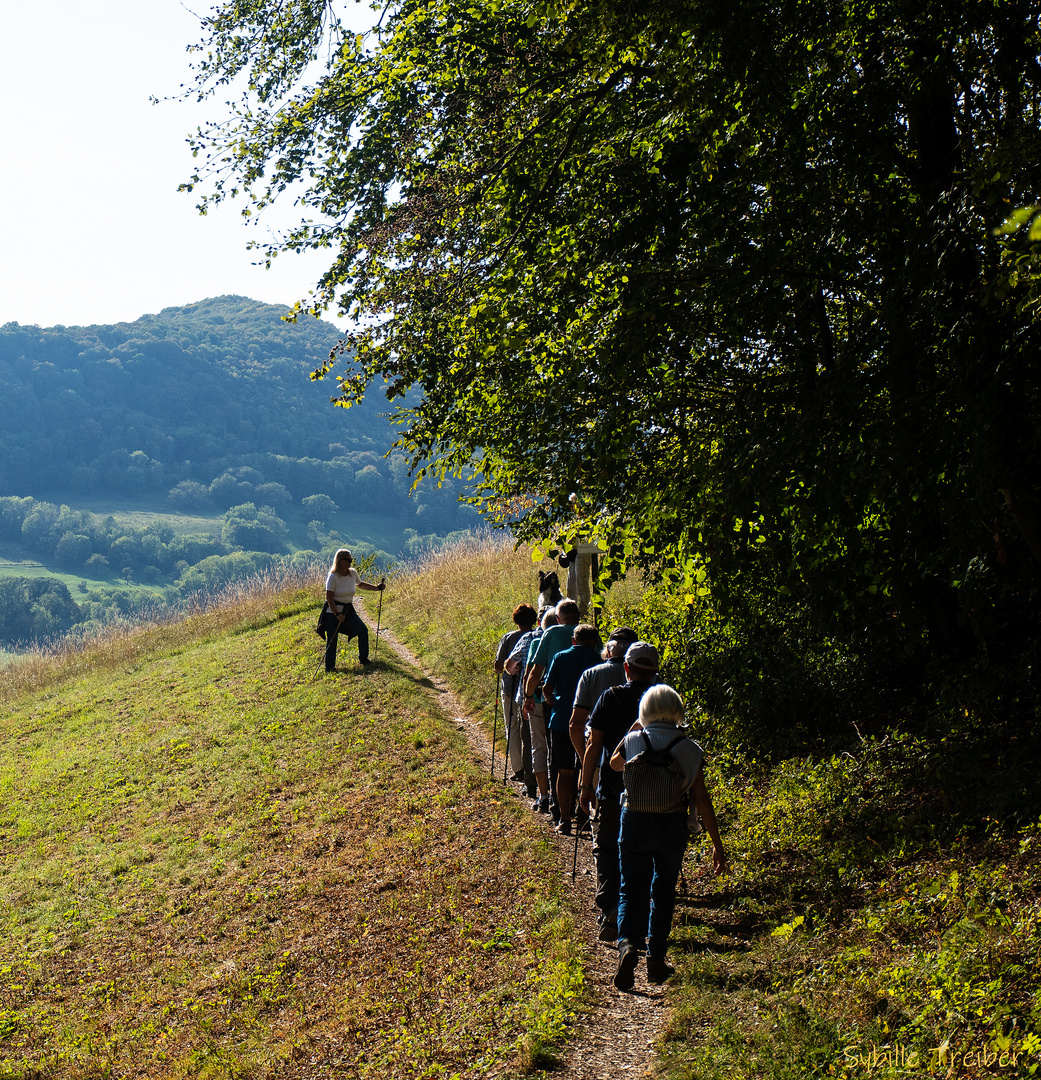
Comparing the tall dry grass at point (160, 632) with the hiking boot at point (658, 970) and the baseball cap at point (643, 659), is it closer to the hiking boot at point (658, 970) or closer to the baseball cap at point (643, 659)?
the baseball cap at point (643, 659)

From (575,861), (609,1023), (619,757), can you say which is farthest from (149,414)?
(609,1023)

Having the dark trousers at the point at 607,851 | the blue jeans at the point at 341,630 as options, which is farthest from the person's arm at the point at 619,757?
the blue jeans at the point at 341,630

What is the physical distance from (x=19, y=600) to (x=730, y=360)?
341 feet

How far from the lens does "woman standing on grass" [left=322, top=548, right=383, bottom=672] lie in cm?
1567

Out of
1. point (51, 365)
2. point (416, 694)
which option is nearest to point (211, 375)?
point (51, 365)

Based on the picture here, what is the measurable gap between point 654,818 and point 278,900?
4.70m

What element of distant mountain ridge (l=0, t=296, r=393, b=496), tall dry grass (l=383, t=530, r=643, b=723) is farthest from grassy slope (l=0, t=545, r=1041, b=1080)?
distant mountain ridge (l=0, t=296, r=393, b=496)

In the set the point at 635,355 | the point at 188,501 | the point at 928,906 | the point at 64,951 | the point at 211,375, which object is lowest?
the point at 64,951

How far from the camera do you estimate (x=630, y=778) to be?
5254mm

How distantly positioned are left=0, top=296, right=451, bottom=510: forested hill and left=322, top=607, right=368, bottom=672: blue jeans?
12044cm

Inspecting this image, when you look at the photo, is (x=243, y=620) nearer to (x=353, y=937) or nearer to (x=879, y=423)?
(x=353, y=937)

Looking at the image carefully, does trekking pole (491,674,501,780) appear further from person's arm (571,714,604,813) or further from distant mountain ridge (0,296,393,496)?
distant mountain ridge (0,296,393,496)

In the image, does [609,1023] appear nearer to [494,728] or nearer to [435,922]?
[435,922]

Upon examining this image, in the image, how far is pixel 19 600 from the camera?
9581 cm
